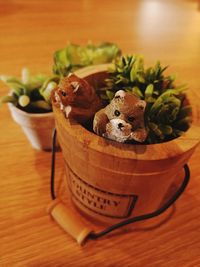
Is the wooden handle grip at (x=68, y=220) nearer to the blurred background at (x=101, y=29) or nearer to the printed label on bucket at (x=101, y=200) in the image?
the printed label on bucket at (x=101, y=200)

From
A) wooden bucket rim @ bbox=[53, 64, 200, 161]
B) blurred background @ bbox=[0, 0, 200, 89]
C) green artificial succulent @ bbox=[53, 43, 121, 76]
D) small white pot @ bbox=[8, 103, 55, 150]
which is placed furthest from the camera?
blurred background @ bbox=[0, 0, 200, 89]

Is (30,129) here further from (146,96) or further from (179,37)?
(179,37)

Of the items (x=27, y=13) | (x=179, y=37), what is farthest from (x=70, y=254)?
(x=27, y=13)

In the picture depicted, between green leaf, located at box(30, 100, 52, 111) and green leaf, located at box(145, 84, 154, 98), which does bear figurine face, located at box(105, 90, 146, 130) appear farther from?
green leaf, located at box(30, 100, 52, 111)

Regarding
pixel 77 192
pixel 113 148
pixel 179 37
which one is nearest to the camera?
pixel 113 148

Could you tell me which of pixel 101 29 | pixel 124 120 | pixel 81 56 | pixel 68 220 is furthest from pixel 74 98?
pixel 101 29

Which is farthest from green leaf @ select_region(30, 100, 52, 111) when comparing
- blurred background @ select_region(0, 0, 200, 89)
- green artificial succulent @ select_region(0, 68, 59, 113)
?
blurred background @ select_region(0, 0, 200, 89)
